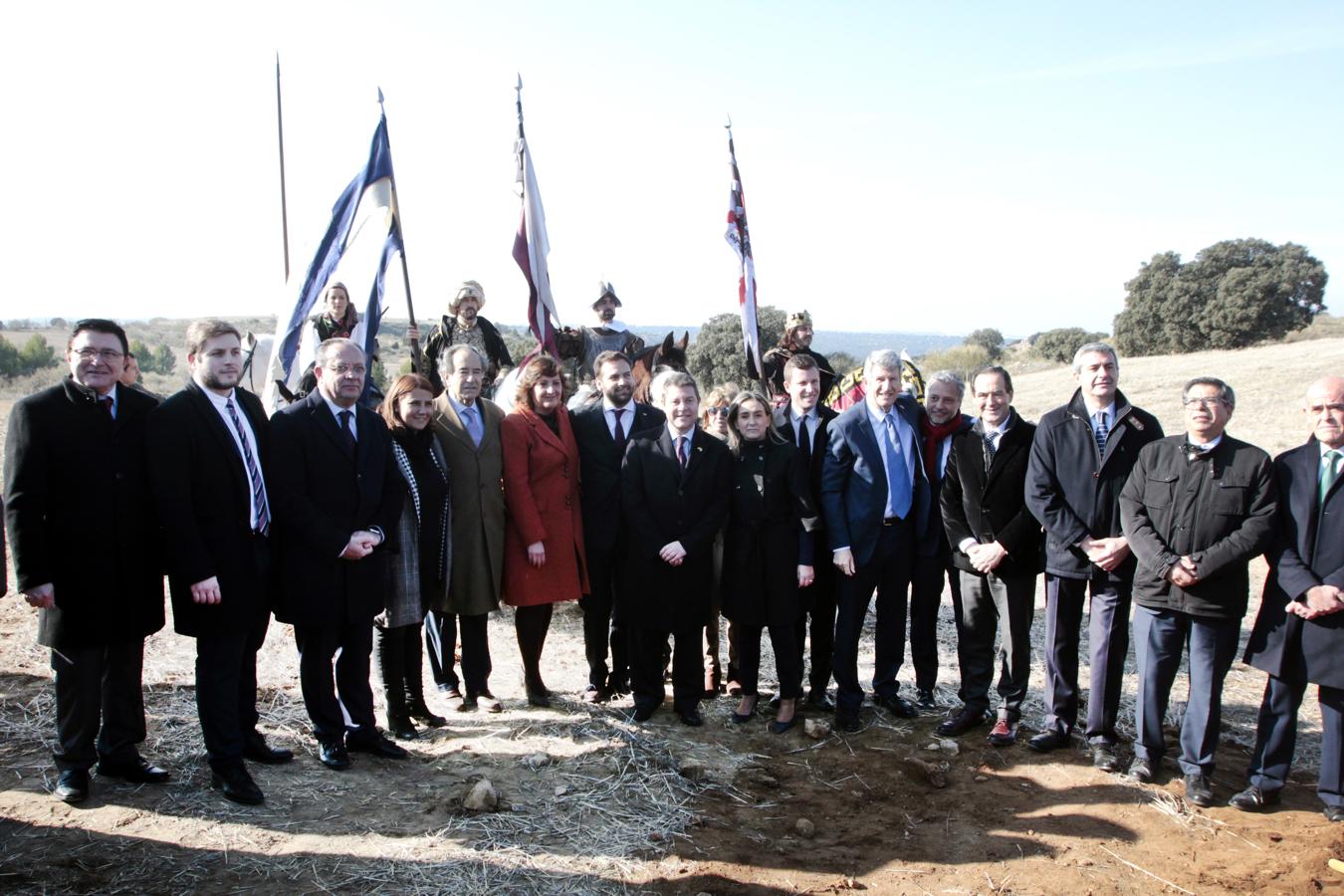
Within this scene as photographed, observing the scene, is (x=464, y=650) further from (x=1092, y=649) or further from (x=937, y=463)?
(x=1092, y=649)

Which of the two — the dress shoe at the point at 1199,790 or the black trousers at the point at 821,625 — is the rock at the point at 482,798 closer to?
the black trousers at the point at 821,625

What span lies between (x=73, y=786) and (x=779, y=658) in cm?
372

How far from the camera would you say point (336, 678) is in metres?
5.00

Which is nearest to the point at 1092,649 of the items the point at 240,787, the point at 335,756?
the point at 335,756

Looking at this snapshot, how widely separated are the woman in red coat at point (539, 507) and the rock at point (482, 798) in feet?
4.22

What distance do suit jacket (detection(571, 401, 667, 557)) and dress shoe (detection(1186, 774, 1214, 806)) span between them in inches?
135

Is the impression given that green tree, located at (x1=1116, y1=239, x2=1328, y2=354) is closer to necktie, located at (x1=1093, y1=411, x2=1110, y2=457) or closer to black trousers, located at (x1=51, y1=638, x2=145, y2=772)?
necktie, located at (x1=1093, y1=411, x2=1110, y2=457)

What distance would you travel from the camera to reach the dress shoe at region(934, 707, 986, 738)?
18.4 feet

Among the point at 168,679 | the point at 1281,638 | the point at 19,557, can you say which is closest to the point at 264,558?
the point at 19,557

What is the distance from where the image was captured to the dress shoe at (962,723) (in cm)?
559

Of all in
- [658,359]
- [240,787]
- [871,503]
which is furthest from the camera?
[658,359]

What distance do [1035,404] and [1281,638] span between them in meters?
15.8

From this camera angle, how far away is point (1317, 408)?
446 centimetres

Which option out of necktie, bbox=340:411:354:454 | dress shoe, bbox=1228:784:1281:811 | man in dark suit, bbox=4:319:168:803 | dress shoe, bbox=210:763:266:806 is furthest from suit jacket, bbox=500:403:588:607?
dress shoe, bbox=1228:784:1281:811
